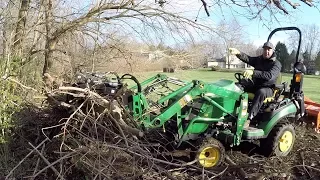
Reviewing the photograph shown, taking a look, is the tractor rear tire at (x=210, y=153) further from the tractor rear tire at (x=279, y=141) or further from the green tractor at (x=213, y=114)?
the tractor rear tire at (x=279, y=141)

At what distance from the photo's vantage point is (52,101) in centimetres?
576

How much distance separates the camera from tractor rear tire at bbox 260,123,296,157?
6.62 meters

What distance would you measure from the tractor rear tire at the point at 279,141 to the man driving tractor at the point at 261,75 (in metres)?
0.45

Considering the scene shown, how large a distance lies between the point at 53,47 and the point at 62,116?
17.4ft

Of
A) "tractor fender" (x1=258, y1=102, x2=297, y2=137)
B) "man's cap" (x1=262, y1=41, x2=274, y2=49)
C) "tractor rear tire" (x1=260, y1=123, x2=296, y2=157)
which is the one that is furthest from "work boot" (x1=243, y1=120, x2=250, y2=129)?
"man's cap" (x1=262, y1=41, x2=274, y2=49)

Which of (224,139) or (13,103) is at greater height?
(13,103)

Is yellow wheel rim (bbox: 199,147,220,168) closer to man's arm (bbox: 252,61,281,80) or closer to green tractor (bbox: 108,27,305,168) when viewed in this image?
green tractor (bbox: 108,27,305,168)

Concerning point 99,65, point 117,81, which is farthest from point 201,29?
point 117,81

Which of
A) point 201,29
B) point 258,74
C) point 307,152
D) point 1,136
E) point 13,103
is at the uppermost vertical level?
point 201,29

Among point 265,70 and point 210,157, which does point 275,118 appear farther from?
point 210,157

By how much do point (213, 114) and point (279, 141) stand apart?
4.64 feet

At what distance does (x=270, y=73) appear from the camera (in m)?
6.68

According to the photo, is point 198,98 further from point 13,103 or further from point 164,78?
point 13,103

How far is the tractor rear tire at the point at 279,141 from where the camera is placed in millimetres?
6621
